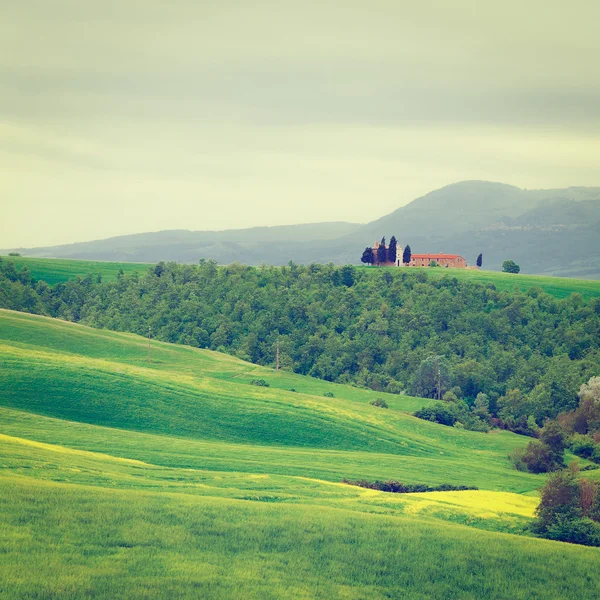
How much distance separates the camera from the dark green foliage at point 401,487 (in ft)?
144

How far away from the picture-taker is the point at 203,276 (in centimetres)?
13012

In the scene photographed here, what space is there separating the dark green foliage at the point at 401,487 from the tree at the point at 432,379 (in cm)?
4705

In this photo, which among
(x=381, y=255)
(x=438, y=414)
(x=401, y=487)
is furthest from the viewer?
(x=381, y=255)

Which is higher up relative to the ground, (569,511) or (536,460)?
(569,511)

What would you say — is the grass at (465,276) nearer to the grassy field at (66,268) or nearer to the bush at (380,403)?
the grassy field at (66,268)

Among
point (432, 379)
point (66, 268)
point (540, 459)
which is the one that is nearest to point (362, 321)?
point (432, 379)

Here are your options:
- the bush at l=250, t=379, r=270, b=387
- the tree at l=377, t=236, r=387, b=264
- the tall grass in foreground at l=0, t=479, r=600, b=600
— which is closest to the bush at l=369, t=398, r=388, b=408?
the bush at l=250, t=379, r=270, b=387

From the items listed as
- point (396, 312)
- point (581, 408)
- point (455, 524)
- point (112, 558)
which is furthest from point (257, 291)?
point (112, 558)

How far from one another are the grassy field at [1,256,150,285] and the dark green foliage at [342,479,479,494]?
94.5 meters

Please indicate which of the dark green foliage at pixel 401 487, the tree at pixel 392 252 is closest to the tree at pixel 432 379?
the dark green foliage at pixel 401 487

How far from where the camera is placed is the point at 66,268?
139500mm

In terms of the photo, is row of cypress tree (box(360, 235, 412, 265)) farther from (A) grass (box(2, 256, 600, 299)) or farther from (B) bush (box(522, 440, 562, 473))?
(B) bush (box(522, 440, 562, 473))

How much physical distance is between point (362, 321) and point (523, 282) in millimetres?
31405

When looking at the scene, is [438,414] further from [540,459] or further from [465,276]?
[465,276]
